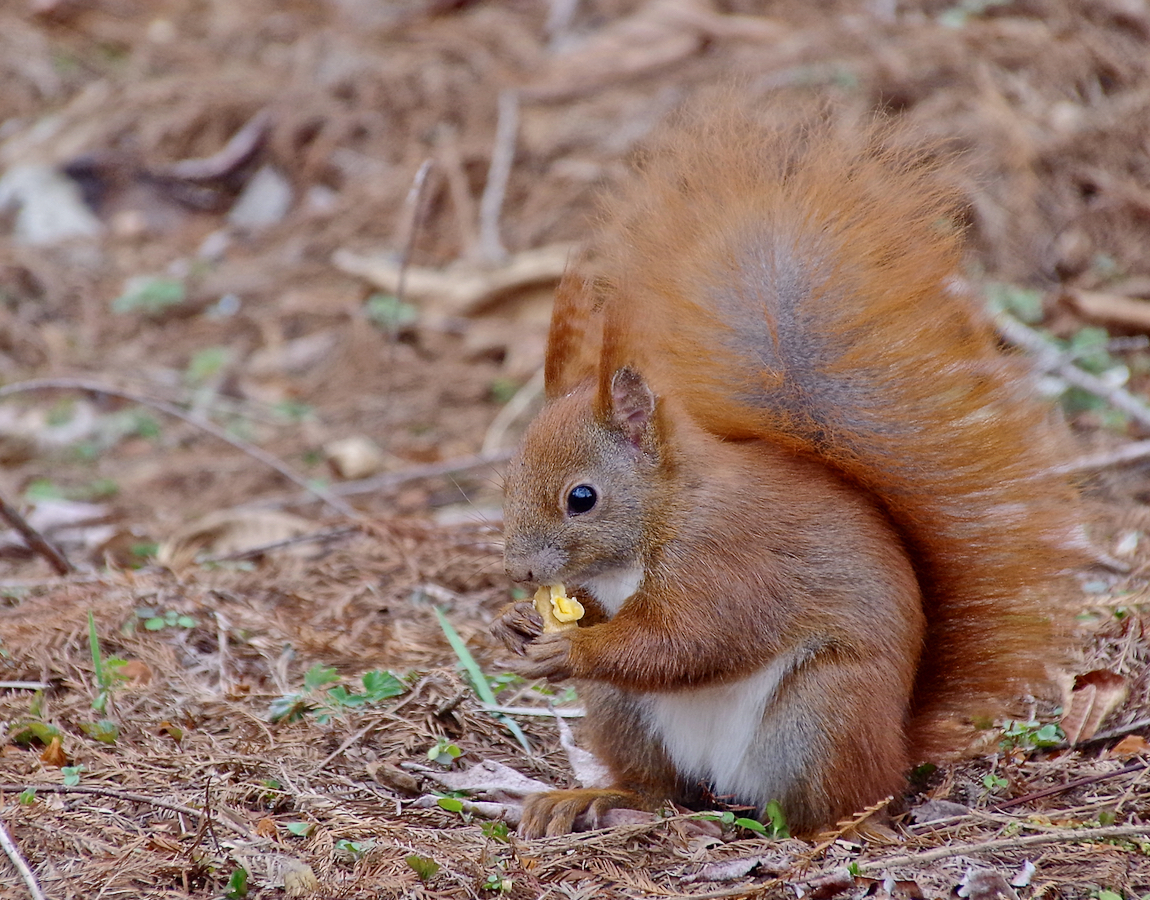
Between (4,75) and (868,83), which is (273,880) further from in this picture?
(4,75)

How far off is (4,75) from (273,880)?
744cm

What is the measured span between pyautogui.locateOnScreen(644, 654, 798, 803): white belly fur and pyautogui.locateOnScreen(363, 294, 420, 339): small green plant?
370 cm

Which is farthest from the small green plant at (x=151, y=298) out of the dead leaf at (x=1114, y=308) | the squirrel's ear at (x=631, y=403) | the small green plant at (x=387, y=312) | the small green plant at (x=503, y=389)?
the squirrel's ear at (x=631, y=403)

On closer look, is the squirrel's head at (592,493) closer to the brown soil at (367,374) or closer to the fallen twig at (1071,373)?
the brown soil at (367,374)

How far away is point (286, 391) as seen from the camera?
564 centimetres

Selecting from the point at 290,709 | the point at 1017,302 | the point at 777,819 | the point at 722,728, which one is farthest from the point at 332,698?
the point at 1017,302

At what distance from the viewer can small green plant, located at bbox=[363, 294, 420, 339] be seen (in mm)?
5785

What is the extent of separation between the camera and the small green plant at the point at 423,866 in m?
1.96

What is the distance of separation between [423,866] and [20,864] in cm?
60

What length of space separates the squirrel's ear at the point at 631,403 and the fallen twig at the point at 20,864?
119 cm

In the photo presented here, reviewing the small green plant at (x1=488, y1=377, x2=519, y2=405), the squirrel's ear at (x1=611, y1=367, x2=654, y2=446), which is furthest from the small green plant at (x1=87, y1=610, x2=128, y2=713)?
the small green plant at (x1=488, y1=377, x2=519, y2=405)

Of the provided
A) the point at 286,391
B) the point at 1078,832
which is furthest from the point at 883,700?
the point at 286,391

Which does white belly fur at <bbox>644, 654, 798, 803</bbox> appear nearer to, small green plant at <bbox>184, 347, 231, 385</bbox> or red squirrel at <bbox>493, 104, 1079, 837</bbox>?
red squirrel at <bbox>493, 104, 1079, 837</bbox>

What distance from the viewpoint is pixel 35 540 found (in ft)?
Result: 10.6
